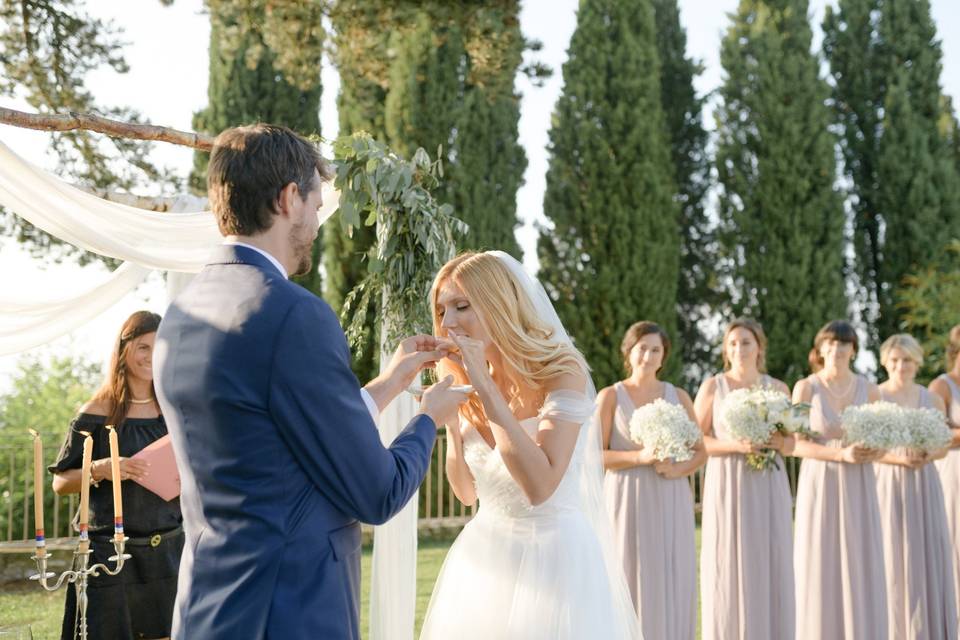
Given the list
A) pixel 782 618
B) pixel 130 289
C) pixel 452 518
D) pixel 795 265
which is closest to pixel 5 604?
pixel 130 289

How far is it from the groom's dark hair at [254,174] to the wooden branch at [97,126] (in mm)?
3620

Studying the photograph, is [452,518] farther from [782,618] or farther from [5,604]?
[782,618]

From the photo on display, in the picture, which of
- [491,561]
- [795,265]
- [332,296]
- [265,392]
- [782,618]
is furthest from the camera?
[795,265]

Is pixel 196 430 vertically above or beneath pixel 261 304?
beneath

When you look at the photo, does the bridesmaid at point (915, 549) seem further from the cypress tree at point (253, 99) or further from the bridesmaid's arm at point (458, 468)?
the cypress tree at point (253, 99)

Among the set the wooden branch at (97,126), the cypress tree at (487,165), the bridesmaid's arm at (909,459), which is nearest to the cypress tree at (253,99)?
the cypress tree at (487,165)

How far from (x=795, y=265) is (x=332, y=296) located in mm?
8394

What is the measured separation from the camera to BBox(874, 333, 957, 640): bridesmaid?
23.5 feet

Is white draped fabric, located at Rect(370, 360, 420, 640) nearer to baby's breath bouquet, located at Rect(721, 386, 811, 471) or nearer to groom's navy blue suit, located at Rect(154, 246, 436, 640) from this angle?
baby's breath bouquet, located at Rect(721, 386, 811, 471)

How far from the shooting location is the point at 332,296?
649 inches

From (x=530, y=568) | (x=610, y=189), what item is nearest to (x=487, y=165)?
(x=610, y=189)

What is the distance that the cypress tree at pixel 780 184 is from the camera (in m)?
18.9

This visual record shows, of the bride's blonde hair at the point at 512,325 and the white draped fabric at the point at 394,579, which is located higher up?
the bride's blonde hair at the point at 512,325

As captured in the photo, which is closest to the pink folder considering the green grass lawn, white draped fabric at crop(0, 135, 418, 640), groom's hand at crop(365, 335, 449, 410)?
white draped fabric at crop(0, 135, 418, 640)
